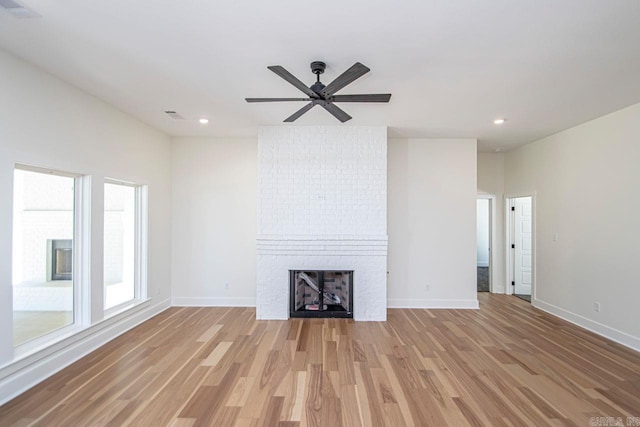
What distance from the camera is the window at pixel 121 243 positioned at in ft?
12.5

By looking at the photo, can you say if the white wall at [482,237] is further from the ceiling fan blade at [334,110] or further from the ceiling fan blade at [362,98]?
the ceiling fan blade at [362,98]

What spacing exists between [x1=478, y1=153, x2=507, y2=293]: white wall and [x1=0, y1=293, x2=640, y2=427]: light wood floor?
1.85 m

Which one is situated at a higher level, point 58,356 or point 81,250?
point 81,250

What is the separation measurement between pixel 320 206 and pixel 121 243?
9.31 feet

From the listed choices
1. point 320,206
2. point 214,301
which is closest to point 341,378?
point 320,206

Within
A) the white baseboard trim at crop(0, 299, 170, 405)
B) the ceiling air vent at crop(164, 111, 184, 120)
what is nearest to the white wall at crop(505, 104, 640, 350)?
the ceiling air vent at crop(164, 111, 184, 120)

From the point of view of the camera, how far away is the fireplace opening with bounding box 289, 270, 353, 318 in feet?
14.6

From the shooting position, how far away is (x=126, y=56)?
2.51m

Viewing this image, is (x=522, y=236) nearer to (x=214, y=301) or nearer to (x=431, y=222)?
(x=431, y=222)

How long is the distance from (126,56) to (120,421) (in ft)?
9.41

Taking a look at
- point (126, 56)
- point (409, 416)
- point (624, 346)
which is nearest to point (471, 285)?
point (624, 346)

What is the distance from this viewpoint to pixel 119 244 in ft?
13.4

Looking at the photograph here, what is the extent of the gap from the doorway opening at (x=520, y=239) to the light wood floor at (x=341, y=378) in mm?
1851

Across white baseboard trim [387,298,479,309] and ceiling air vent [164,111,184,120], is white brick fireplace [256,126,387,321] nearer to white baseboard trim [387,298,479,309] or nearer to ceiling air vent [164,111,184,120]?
white baseboard trim [387,298,479,309]
